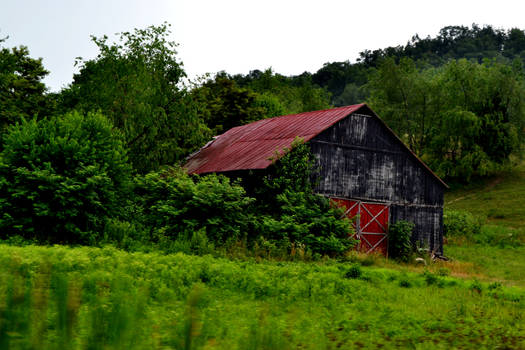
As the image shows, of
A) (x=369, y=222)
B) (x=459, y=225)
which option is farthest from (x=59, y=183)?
(x=459, y=225)

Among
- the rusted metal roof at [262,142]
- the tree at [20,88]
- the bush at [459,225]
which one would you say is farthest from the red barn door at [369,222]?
the tree at [20,88]

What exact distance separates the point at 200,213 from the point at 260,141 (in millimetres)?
8079

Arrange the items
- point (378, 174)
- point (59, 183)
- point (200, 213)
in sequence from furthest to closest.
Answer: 1. point (378, 174)
2. point (200, 213)
3. point (59, 183)

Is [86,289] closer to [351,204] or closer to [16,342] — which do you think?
[16,342]

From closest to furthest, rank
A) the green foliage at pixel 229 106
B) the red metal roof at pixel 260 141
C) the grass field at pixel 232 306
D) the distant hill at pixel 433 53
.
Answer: the grass field at pixel 232 306, the red metal roof at pixel 260 141, the green foliage at pixel 229 106, the distant hill at pixel 433 53

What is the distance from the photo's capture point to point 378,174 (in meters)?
25.5

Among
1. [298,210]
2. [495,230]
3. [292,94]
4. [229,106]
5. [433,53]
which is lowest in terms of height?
[495,230]

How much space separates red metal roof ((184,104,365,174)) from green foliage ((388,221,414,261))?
5.43 metres

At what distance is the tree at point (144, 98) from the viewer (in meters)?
31.7

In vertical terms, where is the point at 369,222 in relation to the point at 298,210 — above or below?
below

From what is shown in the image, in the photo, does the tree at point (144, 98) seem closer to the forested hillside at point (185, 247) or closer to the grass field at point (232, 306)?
the forested hillside at point (185, 247)

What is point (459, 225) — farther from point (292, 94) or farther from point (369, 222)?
point (292, 94)

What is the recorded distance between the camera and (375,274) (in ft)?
53.1

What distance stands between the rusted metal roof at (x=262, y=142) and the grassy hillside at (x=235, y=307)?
8894 mm
